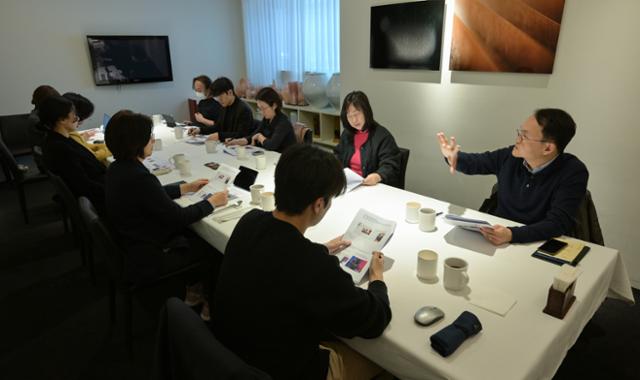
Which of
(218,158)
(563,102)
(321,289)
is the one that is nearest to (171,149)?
(218,158)

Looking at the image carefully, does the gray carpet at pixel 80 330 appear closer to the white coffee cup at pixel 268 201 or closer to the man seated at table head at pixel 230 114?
the white coffee cup at pixel 268 201

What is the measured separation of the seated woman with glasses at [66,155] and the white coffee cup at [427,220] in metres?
2.09

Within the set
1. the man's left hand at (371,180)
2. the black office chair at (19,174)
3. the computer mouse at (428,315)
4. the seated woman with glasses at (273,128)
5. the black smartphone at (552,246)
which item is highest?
the seated woman with glasses at (273,128)

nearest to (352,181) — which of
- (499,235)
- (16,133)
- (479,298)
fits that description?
(499,235)

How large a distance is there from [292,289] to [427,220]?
3.02 feet

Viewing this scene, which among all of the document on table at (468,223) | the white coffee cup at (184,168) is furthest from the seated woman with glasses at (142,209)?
the document on table at (468,223)

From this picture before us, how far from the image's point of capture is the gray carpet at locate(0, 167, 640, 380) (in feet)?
6.34

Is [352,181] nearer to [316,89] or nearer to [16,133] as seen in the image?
[316,89]

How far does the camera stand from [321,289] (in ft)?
3.30

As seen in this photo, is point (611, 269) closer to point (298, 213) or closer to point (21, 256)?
point (298, 213)

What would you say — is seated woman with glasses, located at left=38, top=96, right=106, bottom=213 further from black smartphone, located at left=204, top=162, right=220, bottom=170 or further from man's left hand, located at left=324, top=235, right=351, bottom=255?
man's left hand, located at left=324, top=235, right=351, bottom=255

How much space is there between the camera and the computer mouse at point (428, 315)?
3.75ft

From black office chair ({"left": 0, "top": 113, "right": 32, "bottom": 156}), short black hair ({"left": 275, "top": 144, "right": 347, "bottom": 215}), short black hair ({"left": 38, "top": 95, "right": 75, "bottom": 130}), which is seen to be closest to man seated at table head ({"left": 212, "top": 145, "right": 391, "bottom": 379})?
short black hair ({"left": 275, "top": 144, "right": 347, "bottom": 215})

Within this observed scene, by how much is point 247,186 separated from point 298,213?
4.11 ft
